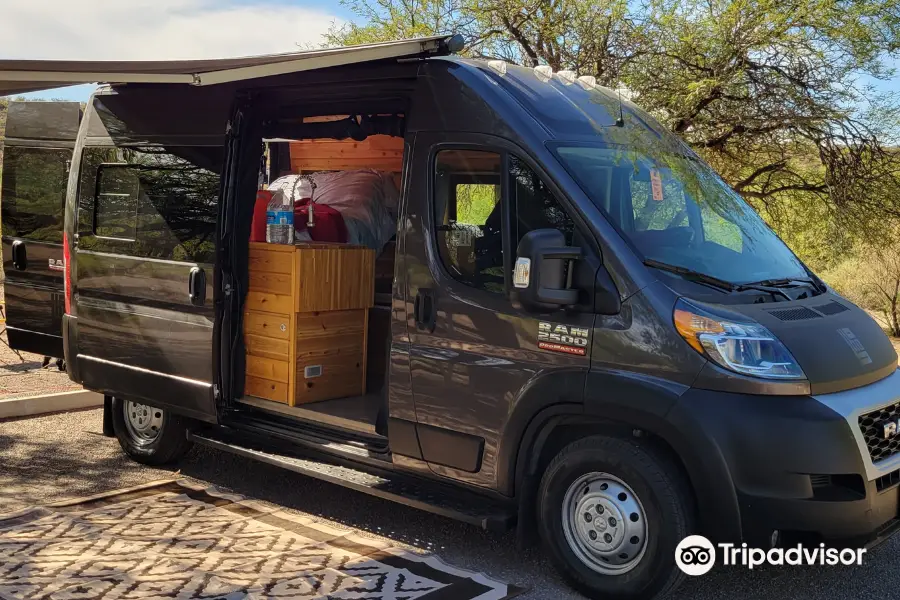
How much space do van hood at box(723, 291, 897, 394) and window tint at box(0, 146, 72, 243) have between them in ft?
22.6

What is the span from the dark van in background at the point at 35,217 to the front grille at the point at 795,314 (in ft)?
21.9

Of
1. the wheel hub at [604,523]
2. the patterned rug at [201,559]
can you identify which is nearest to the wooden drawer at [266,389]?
the patterned rug at [201,559]

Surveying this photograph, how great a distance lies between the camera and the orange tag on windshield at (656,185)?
5.05 metres

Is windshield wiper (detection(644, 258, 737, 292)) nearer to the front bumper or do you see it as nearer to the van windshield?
the van windshield

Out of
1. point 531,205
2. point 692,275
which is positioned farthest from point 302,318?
point 692,275

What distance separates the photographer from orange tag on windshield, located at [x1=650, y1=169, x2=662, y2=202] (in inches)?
199

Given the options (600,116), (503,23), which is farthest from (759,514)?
(503,23)

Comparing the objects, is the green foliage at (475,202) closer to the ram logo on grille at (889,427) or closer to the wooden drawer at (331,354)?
the wooden drawer at (331,354)

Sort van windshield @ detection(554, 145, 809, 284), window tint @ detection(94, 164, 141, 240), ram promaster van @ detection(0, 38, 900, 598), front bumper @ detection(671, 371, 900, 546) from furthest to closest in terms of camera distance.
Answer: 1. window tint @ detection(94, 164, 141, 240)
2. van windshield @ detection(554, 145, 809, 284)
3. ram promaster van @ detection(0, 38, 900, 598)
4. front bumper @ detection(671, 371, 900, 546)

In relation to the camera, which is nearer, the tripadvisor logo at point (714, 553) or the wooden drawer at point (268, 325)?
the tripadvisor logo at point (714, 553)

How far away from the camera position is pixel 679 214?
198 inches

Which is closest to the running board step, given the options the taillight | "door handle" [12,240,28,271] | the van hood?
the van hood

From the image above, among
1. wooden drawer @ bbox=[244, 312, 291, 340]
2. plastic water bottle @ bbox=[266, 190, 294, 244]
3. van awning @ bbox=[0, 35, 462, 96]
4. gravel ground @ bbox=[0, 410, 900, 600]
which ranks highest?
van awning @ bbox=[0, 35, 462, 96]

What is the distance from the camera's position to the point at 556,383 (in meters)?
4.56
